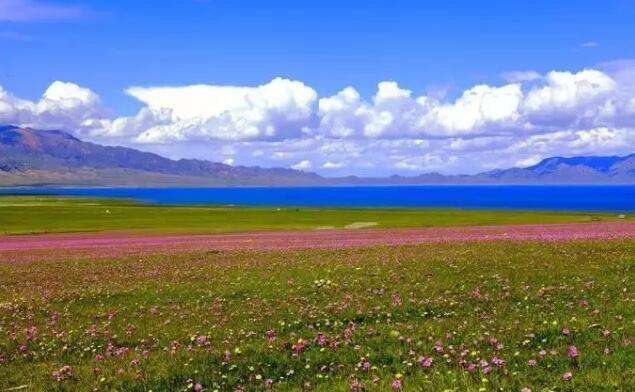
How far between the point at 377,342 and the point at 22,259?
37.3m

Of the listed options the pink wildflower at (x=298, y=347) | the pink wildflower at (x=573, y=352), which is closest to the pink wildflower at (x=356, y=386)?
the pink wildflower at (x=298, y=347)

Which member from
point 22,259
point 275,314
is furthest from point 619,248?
point 22,259

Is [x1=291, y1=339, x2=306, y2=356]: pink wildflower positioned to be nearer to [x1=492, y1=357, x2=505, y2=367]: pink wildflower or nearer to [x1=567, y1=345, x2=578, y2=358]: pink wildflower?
[x1=492, y1=357, x2=505, y2=367]: pink wildflower

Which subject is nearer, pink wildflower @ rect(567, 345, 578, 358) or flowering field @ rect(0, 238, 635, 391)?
flowering field @ rect(0, 238, 635, 391)

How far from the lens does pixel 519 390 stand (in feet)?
40.2

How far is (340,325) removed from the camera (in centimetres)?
1897

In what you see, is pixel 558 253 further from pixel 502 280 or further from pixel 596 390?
pixel 596 390

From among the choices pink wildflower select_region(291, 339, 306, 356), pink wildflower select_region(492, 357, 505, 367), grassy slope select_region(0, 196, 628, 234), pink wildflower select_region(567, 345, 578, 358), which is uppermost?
pink wildflower select_region(567, 345, 578, 358)

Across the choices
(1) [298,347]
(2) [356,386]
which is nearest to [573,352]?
(2) [356,386]

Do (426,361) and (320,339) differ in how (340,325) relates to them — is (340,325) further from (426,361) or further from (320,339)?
(426,361)

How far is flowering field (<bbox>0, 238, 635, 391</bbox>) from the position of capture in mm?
14078

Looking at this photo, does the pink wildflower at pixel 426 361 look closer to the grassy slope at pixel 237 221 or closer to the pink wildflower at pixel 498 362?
the pink wildflower at pixel 498 362

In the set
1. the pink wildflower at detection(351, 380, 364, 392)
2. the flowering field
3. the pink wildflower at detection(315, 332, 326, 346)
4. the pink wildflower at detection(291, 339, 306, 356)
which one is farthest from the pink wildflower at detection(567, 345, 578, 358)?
the pink wildflower at detection(291, 339, 306, 356)

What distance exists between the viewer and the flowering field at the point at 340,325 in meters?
14.1
